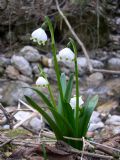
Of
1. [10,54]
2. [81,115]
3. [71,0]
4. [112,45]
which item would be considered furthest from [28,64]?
[81,115]

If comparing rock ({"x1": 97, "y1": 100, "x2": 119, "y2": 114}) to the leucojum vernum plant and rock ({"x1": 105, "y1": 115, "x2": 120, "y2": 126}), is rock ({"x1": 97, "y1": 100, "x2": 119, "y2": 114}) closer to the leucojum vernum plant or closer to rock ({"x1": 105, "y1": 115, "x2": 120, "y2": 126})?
rock ({"x1": 105, "y1": 115, "x2": 120, "y2": 126})

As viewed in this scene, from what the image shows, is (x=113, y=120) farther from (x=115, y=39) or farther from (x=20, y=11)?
(x=115, y=39)

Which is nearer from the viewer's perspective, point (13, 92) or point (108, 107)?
point (108, 107)

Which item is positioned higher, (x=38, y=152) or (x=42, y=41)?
(x=42, y=41)

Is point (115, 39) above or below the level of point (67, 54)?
above

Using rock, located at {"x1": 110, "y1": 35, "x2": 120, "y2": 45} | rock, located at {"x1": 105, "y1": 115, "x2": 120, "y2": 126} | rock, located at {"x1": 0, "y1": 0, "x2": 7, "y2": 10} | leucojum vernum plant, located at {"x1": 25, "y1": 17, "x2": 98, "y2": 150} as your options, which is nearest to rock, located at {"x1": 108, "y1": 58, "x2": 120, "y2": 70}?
rock, located at {"x1": 110, "y1": 35, "x2": 120, "y2": 45}

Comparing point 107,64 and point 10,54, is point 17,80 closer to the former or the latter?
point 10,54

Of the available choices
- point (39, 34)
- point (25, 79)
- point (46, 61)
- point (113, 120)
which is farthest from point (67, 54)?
point (46, 61)
